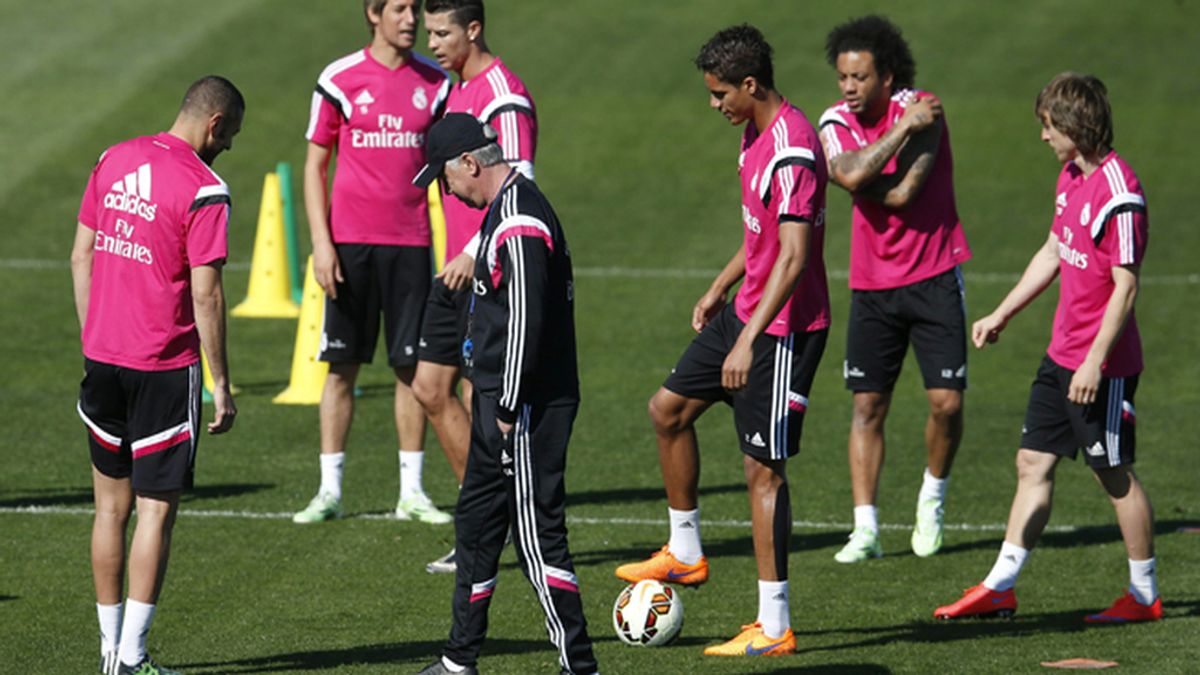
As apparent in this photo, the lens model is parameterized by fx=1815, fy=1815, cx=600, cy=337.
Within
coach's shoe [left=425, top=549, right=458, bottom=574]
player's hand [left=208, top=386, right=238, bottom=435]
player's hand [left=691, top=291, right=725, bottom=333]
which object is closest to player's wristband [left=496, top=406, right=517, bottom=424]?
player's hand [left=208, top=386, right=238, bottom=435]

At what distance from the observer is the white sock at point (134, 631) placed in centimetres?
677

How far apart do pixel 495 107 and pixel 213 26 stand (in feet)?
57.9

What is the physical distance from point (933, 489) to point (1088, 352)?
1786 mm

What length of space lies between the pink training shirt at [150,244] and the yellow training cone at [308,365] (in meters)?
5.83

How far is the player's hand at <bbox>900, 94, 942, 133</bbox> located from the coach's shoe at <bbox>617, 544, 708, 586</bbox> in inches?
94.8

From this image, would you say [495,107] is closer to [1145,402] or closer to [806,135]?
[806,135]

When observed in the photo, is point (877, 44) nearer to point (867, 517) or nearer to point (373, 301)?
point (867, 517)

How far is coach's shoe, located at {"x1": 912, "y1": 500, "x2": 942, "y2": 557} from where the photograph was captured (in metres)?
9.34

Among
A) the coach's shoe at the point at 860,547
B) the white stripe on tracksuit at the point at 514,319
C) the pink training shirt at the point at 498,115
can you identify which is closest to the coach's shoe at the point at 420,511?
the pink training shirt at the point at 498,115

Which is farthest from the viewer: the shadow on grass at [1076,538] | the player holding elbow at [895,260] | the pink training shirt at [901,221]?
the shadow on grass at [1076,538]

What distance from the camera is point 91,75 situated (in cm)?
2369

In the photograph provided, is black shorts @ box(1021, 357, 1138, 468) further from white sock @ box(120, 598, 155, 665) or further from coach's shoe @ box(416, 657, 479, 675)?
white sock @ box(120, 598, 155, 665)

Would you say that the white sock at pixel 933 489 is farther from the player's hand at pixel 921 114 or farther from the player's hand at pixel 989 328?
the player's hand at pixel 921 114

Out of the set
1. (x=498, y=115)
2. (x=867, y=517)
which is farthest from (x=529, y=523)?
(x=867, y=517)
